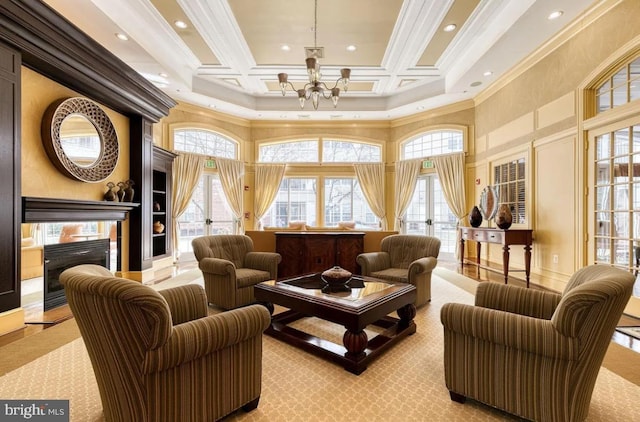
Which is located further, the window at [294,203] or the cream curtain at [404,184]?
the window at [294,203]

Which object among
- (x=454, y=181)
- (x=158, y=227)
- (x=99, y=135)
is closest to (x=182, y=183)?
(x=158, y=227)

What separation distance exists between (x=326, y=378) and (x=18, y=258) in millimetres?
3299

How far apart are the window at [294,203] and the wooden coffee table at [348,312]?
17.7ft

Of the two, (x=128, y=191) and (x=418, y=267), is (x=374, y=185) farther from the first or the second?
(x=128, y=191)

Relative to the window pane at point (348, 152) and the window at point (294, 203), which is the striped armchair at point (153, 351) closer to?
the window at point (294, 203)

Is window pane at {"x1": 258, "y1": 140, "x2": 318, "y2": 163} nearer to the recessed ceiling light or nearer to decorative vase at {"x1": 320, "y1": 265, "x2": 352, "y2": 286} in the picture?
the recessed ceiling light

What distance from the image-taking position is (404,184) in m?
7.96

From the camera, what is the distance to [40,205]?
3.31m

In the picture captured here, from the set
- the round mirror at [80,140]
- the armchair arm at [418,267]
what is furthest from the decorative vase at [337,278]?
the round mirror at [80,140]

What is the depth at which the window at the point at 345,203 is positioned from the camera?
8547 millimetres

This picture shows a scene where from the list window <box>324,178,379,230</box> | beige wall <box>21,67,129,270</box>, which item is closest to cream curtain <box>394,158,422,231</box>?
window <box>324,178,379,230</box>

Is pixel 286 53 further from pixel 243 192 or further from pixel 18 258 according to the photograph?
pixel 18 258

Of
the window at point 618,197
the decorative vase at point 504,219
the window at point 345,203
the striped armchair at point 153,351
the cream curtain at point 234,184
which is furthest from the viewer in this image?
the window at point 345,203

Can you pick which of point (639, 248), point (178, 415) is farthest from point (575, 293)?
point (639, 248)
